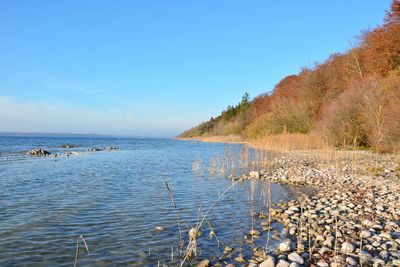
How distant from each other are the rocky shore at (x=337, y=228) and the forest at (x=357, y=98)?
156 inches

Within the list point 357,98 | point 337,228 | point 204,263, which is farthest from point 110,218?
point 357,98

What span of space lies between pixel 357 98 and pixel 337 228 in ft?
58.7

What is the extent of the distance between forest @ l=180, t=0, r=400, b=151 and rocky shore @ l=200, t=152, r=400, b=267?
397 centimetres

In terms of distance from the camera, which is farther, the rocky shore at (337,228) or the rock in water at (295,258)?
the rocky shore at (337,228)

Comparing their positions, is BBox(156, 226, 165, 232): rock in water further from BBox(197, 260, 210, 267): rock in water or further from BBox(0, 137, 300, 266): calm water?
BBox(197, 260, 210, 267): rock in water

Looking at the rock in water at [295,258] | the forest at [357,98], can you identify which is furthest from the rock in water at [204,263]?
the forest at [357,98]

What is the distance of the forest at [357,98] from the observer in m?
17.4

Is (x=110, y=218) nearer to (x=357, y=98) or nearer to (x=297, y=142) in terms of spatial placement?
(x=357, y=98)

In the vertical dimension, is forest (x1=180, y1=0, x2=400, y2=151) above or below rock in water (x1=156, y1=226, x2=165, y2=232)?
above

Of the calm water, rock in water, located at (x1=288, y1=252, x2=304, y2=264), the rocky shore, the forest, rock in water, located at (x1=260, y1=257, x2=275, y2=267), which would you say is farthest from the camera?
the forest

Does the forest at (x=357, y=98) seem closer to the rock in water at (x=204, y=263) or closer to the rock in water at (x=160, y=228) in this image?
the rock in water at (x=160, y=228)

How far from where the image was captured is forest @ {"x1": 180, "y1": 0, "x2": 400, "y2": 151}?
17.4 m

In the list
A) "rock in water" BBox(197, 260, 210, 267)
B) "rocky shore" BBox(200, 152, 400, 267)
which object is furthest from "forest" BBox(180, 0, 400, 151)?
"rock in water" BBox(197, 260, 210, 267)

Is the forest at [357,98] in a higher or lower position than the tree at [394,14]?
lower
